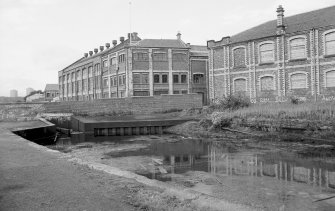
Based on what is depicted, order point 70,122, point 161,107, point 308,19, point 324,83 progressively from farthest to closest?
point 161,107 → point 70,122 → point 308,19 → point 324,83

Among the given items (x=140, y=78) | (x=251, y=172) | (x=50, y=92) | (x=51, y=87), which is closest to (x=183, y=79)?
(x=140, y=78)

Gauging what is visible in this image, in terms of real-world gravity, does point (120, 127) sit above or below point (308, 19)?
below

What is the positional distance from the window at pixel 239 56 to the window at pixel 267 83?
266cm

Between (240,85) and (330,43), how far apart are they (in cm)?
892

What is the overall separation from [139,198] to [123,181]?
4.73ft

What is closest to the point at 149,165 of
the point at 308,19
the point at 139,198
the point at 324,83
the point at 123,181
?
the point at 123,181

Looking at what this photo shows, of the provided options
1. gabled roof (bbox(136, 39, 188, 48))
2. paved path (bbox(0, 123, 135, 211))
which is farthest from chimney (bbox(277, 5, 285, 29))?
paved path (bbox(0, 123, 135, 211))

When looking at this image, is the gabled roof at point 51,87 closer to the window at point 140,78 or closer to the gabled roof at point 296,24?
the window at point 140,78

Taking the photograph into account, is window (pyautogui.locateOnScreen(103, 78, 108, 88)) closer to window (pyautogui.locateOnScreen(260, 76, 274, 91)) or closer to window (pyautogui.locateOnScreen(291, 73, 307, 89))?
window (pyautogui.locateOnScreen(260, 76, 274, 91))

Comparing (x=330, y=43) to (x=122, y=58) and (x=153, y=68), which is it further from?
(x=122, y=58)

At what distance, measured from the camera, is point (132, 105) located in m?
34.3

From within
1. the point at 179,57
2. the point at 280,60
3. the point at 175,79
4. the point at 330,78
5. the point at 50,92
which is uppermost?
the point at 179,57

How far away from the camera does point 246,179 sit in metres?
9.85

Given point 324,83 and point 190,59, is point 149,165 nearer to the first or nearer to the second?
point 324,83
